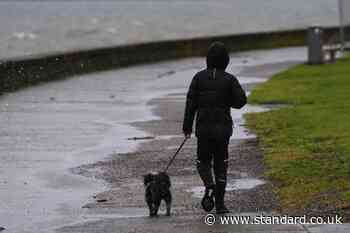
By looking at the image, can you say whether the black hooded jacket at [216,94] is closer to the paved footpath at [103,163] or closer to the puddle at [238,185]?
the paved footpath at [103,163]

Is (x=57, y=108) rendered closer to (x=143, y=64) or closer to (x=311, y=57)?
(x=311, y=57)

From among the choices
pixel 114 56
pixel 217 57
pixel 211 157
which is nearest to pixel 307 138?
pixel 211 157

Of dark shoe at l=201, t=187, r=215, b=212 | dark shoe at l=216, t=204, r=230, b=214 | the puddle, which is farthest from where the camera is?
the puddle

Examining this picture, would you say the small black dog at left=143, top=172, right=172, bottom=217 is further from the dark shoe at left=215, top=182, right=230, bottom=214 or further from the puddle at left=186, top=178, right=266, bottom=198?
the puddle at left=186, top=178, right=266, bottom=198

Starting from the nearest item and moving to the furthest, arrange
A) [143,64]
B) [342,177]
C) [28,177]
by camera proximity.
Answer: [342,177], [28,177], [143,64]

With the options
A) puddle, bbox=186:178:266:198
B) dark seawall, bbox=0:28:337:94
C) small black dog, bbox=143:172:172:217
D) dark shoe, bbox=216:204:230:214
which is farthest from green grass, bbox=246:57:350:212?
dark seawall, bbox=0:28:337:94

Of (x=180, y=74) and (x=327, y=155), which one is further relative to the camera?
(x=180, y=74)

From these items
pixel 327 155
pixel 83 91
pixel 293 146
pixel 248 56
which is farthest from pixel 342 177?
pixel 248 56

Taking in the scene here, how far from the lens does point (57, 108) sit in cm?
2238

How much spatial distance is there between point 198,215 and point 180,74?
63.5 feet

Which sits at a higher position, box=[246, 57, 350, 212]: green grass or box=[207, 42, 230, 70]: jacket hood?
box=[207, 42, 230, 70]: jacket hood

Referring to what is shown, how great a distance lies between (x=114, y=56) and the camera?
112 ft

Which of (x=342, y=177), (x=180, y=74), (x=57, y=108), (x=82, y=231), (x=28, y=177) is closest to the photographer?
(x=82, y=231)

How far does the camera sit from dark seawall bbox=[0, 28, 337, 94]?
2714 cm
